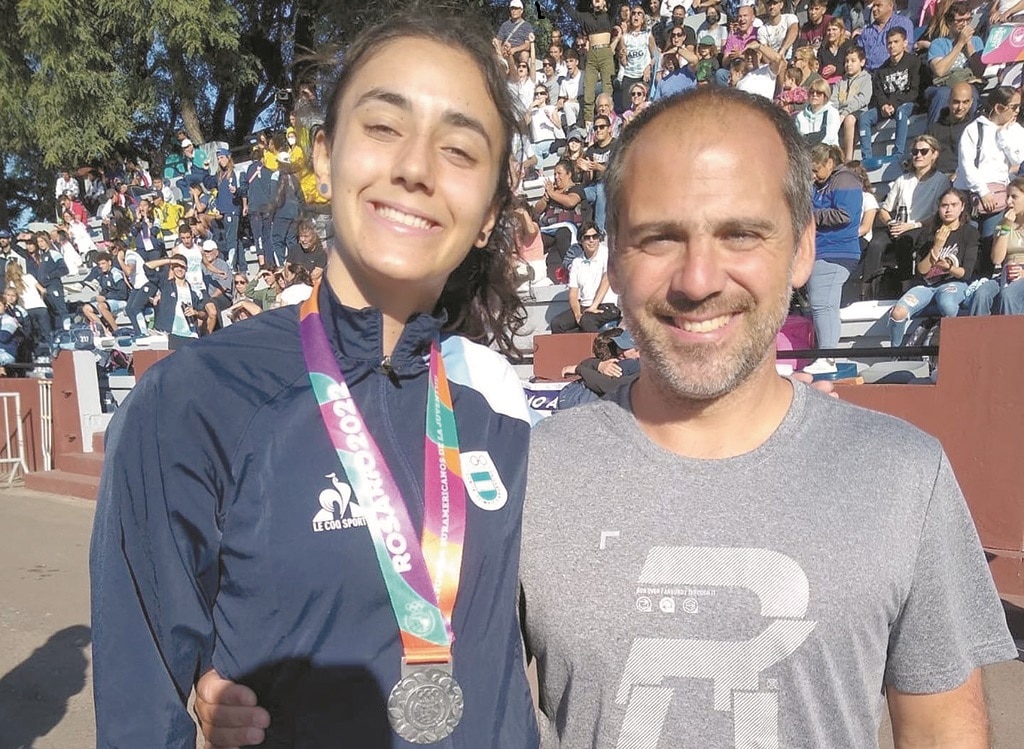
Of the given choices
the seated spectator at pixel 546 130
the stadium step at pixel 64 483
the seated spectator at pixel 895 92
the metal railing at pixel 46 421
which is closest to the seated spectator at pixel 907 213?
the seated spectator at pixel 895 92

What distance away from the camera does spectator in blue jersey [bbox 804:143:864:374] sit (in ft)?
21.0

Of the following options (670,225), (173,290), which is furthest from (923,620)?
(173,290)

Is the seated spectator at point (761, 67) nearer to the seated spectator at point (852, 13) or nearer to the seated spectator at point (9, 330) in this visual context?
the seated spectator at point (852, 13)

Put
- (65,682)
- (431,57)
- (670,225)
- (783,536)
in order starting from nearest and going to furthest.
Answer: (783,536) → (670,225) → (431,57) → (65,682)

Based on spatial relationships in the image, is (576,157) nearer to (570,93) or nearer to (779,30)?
(570,93)

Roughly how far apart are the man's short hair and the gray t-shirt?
46 cm

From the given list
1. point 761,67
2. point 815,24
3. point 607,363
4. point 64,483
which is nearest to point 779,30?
point 815,24

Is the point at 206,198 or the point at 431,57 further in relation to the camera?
the point at 206,198

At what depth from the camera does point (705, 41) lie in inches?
407

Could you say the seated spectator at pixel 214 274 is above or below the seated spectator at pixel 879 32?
below

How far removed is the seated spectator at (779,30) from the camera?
375 inches

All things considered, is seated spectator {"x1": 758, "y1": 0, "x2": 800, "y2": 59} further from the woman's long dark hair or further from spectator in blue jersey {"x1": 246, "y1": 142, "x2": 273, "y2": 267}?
the woman's long dark hair

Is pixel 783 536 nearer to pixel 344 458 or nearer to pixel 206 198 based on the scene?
pixel 344 458

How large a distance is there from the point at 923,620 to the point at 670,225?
0.86m
